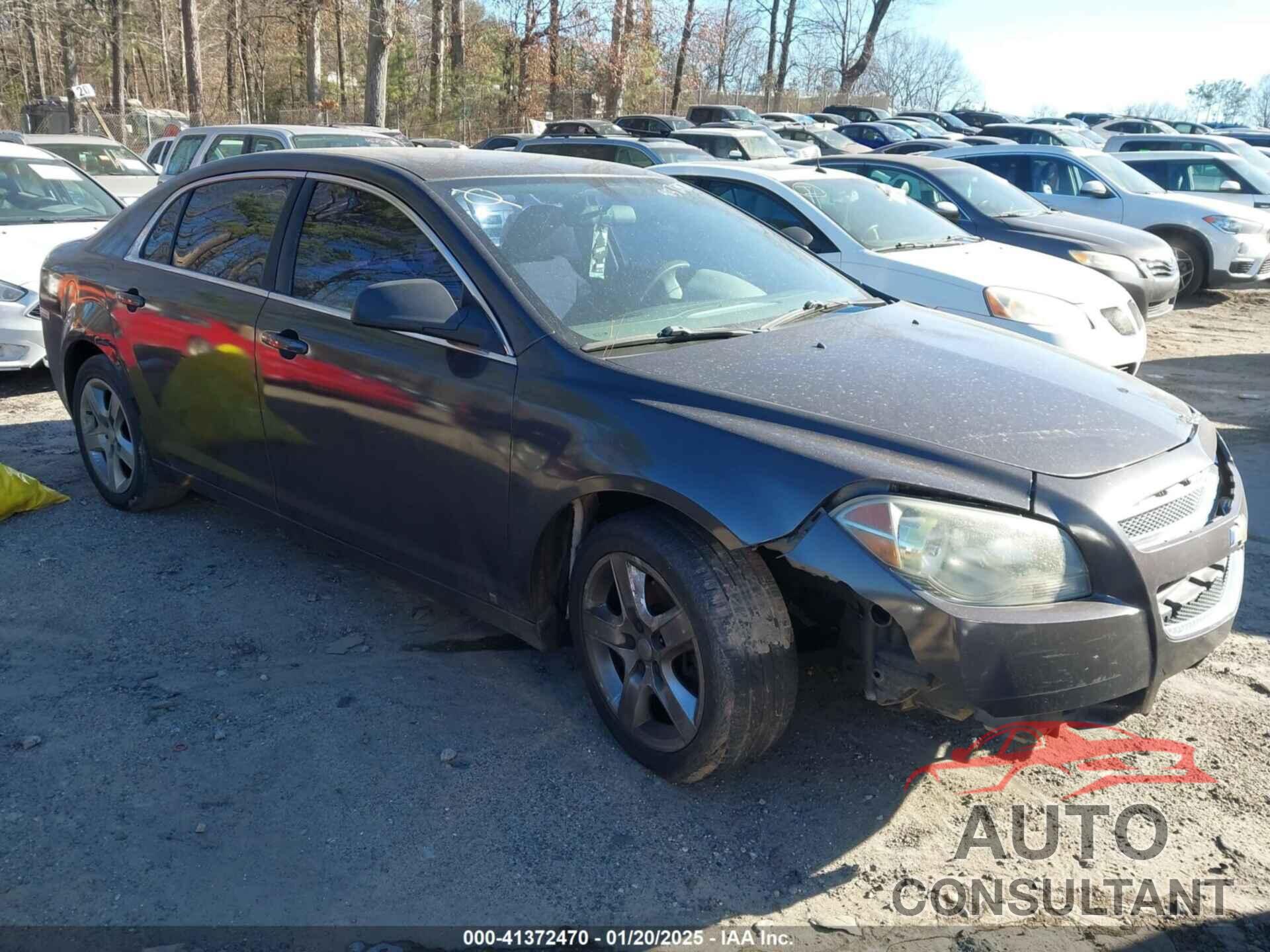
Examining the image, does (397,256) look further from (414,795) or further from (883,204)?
Answer: (883,204)

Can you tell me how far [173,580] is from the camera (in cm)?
455

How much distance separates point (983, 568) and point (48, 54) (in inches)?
1751

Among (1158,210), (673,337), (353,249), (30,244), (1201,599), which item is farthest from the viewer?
(1158,210)

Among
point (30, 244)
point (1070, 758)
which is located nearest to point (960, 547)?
point (1070, 758)

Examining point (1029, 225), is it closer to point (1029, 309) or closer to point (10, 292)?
point (1029, 309)

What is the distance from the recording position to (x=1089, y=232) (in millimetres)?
9922

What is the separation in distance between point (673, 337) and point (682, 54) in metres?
40.1

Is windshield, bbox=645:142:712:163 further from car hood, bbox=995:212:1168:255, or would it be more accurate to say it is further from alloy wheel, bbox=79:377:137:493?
alloy wheel, bbox=79:377:137:493

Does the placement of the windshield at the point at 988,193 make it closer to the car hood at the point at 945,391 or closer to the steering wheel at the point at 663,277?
the car hood at the point at 945,391

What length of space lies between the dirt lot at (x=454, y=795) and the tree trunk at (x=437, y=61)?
31.7 meters

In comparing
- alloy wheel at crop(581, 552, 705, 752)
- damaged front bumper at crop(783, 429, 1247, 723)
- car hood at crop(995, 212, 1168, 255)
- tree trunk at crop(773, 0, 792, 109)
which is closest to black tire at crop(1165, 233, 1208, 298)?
car hood at crop(995, 212, 1168, 255)

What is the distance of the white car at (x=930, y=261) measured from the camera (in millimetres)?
7059

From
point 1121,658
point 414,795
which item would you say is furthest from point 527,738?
point 1121,658

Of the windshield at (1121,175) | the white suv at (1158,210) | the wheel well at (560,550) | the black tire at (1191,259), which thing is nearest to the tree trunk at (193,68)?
the white suv at (1158,210)
